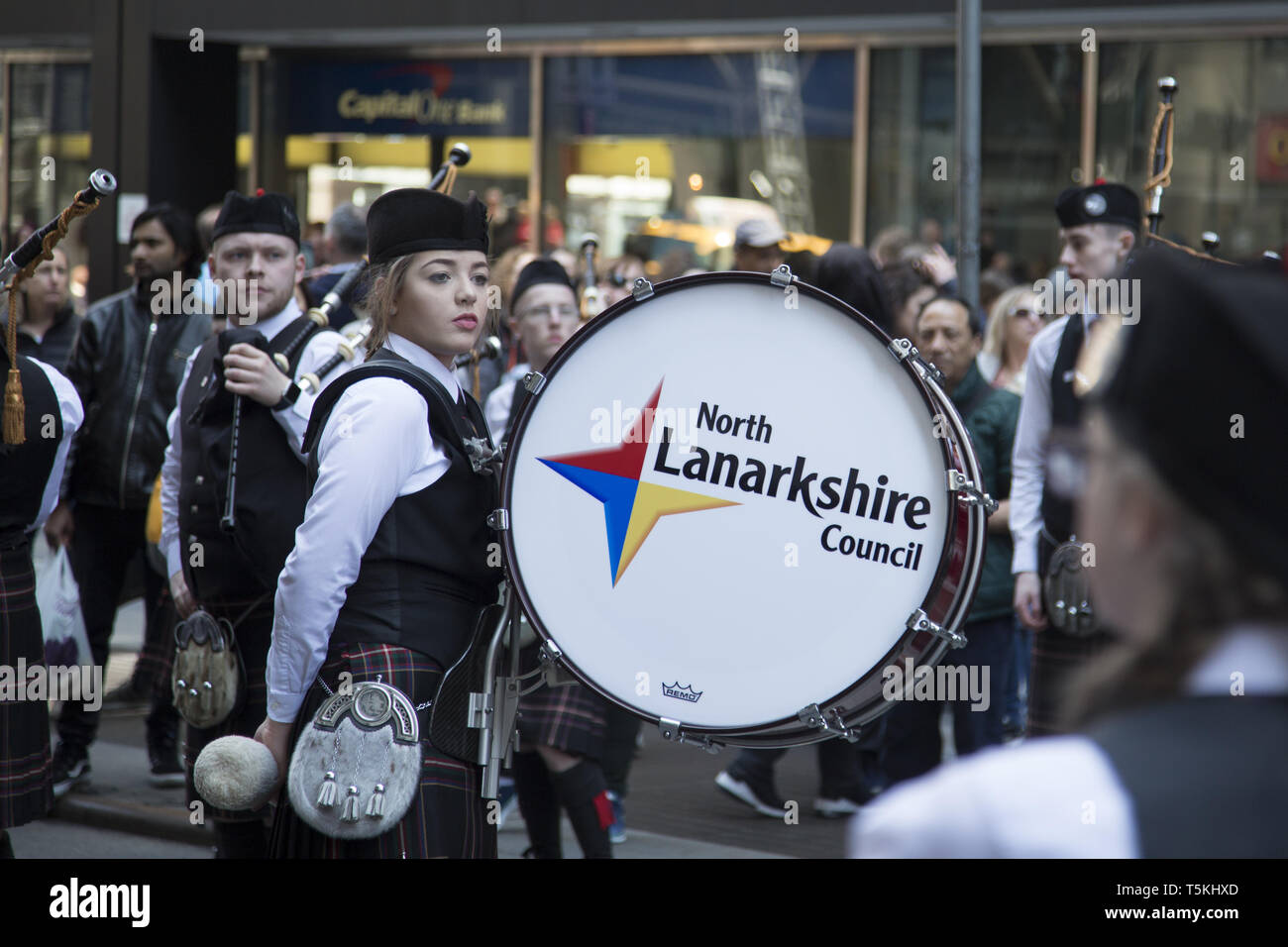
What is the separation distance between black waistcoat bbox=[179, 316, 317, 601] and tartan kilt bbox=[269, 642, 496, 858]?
835 millimetres

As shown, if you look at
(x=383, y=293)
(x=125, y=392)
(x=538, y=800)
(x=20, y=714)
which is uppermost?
(x=383, y=293)

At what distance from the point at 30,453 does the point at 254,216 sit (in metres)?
0.85

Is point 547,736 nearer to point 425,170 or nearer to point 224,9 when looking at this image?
point 224,9

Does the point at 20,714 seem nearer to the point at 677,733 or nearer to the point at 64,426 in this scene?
the point at 64,426

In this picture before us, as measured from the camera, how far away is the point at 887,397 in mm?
2939

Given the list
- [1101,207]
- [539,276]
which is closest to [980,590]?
[1101,207]

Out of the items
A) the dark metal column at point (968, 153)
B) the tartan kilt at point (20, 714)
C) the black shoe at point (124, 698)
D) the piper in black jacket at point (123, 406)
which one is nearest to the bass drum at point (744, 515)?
the tartan kilt at point (20, 714)

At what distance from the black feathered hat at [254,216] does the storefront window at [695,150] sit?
6.93 metres

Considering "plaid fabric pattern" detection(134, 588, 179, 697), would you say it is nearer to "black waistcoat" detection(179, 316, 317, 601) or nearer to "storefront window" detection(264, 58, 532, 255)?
"black waistcoat" detection(179, 316, 317, 601)

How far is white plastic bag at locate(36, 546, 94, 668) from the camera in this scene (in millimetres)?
5383

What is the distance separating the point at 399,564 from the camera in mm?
→ 2939

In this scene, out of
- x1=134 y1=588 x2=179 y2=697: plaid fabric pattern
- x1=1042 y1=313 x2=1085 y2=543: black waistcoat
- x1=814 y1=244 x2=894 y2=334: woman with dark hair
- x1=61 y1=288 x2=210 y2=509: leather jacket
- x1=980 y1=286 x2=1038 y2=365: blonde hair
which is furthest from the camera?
x1=980 y1=286 x2=1038 y2=365: blonde hair

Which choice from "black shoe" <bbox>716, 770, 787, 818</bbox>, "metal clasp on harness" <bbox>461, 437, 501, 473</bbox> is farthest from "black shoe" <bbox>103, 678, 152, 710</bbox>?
"metal clasp on harness" <bbox>461, 437, 501, 473</bbox>
